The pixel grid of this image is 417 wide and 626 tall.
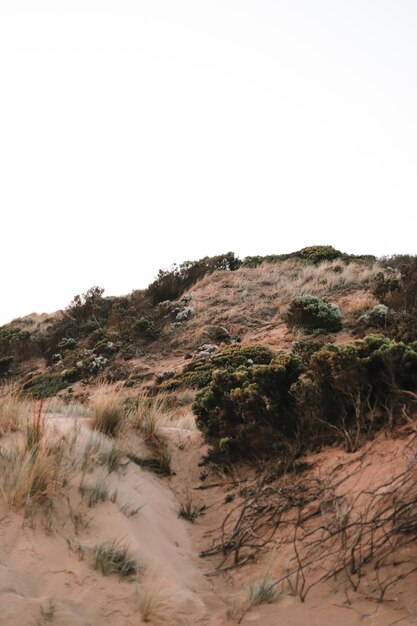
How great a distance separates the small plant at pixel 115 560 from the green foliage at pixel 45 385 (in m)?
9.40

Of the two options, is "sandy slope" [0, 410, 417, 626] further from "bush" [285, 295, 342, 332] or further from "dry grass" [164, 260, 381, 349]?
"dry grass" [164, 260, 381, 349]

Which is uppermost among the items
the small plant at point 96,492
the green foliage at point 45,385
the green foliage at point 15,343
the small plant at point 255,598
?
the green foliage at point 15,343

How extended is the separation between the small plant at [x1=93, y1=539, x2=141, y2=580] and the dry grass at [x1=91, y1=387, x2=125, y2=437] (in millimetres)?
2026

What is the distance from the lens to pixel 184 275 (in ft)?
62.4

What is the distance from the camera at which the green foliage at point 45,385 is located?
12625 millimetres

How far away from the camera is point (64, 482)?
408 cm

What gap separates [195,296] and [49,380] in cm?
555

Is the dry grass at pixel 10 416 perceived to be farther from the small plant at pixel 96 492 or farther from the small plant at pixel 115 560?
the small plant at pixel 115 560

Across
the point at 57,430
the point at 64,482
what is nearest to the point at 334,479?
the point at 64,482

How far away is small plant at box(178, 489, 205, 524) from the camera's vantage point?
488 cm

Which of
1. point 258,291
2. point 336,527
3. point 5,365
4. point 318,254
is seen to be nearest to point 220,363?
point 258,291

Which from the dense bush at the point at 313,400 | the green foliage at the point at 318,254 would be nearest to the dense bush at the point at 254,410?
the dense bush at the point at 313,400

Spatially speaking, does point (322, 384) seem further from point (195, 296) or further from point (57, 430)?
point (195, 296)

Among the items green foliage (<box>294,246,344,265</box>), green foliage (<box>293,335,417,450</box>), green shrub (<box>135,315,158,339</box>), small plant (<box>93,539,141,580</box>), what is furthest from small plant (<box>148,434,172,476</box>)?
green foliage (<box>294,246,344,265</box>)
